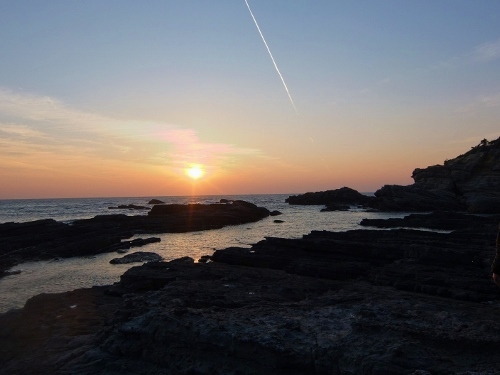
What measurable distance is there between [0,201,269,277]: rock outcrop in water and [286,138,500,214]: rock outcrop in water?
38.9 meters

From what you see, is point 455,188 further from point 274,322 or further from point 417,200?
point 274,322

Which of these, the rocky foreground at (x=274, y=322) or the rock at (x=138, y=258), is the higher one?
the rocky foreground at (x=274, y=322)

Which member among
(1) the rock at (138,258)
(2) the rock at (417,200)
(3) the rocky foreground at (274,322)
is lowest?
(1) the rock at (138,258)

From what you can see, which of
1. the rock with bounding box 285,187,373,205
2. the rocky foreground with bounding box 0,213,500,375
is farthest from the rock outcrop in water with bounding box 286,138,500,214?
the rocky foreground with bounding box 0,213,500,375

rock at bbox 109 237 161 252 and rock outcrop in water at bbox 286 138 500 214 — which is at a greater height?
rock outcrop in water at bbox 286 138 500 214

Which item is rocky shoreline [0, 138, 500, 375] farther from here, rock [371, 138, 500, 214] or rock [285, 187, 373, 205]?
rock [285, 187, 373, 205]

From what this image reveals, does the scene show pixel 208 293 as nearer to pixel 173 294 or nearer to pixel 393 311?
pixel 173 294

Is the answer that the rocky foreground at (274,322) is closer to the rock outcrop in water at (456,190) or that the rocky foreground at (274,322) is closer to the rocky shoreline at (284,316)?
the rocky shoreline at (284,316)

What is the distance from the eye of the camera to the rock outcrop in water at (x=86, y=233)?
38125 millimetres

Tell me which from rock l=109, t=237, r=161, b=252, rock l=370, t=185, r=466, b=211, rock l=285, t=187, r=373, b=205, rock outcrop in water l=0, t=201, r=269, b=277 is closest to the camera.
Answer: rock outcrop in water l=0, t=201, r=269, b=277

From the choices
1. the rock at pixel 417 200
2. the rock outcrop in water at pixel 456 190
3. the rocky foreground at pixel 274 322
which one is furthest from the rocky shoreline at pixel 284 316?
the rock at pixel 417 200

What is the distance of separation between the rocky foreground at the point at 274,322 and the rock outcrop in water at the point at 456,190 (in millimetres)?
59215

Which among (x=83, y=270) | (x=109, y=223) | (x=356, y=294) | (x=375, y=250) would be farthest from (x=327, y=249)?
(x=109, y=223)

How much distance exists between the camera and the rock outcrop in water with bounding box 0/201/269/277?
125 feet
